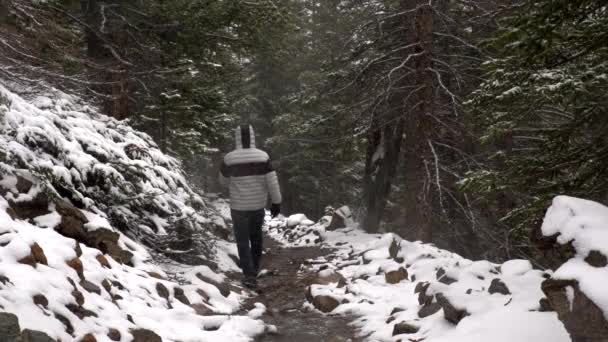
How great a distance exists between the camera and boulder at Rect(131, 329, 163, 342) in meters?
4.25

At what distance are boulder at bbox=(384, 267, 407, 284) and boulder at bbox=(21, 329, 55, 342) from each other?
4.78 metres

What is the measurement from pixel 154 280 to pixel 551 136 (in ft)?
15.4

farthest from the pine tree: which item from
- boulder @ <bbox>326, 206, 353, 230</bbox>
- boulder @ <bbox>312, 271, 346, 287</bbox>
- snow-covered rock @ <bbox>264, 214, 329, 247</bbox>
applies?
boulder @ <bbox>326, 206, 353, 230</bbox>

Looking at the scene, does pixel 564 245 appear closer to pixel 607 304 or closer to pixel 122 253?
pixel 607 304

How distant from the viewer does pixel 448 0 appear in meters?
10.4

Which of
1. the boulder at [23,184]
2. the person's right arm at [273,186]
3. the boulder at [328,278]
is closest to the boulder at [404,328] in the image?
the boulder at [328,278]

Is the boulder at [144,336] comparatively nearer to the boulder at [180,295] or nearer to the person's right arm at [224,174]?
the boulder at [180,295]

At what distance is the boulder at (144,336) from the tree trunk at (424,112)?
21.8 ft

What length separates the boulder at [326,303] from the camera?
6.46 m

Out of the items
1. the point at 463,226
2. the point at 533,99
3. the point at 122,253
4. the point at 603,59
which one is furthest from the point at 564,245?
the point at 463,226

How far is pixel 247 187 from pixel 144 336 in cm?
374

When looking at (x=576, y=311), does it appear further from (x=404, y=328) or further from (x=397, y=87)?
(x=397, y=87)

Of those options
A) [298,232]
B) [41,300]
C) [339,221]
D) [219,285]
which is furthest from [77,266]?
[298,232]

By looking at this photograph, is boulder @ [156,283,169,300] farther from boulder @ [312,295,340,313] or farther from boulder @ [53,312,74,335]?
boulder @ [312,295,340,313]
